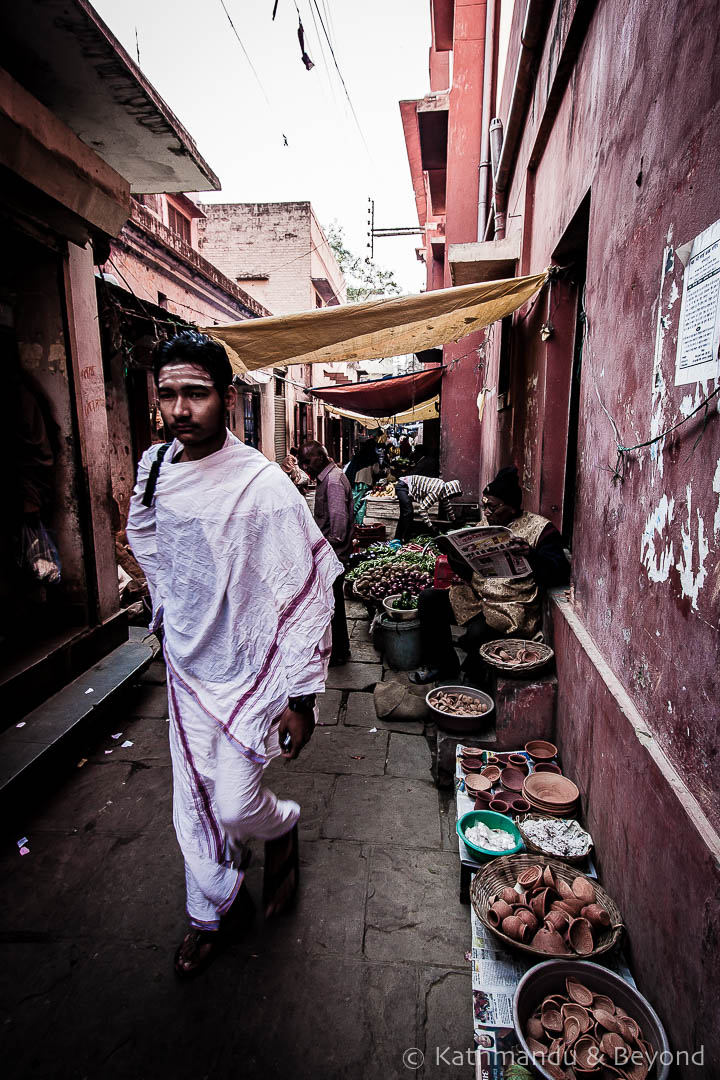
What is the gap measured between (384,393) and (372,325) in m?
5.88

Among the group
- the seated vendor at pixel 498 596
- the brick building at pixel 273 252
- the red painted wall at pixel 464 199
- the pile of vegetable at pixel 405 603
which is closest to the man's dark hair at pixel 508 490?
the seated vendor at pixel 498 596

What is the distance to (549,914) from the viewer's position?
1.92 metres

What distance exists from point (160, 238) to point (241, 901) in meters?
9.53

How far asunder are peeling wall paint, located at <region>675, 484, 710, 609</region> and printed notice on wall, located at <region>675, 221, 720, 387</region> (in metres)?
0.33

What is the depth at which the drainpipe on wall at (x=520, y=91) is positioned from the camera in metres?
3.71

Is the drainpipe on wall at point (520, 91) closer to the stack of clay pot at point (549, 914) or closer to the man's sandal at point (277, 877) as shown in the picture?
the stack of clay pot at point (549, 914)

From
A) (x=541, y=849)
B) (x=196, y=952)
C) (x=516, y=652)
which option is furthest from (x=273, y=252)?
(x=196, y=952)

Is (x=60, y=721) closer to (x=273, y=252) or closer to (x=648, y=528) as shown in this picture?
(x=648, y=528)

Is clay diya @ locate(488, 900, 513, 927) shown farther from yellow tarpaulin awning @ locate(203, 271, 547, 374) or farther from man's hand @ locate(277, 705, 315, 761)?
yellow tarpaulin awning @ locate(203, 271, 547, 374)

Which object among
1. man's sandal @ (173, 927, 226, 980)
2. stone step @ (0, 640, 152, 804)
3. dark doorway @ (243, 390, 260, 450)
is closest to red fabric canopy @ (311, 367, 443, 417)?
dark doorway @ (243, 390, 260, 450)

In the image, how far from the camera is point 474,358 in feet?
32.1

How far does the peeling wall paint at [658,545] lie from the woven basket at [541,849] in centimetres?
123

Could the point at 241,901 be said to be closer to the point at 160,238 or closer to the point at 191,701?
the point at 191,701

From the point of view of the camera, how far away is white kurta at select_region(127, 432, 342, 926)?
6.31 feet
